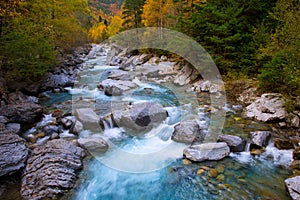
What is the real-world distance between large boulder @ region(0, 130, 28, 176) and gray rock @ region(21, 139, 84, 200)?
0.21 metres

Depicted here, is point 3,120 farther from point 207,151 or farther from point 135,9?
point 135,9

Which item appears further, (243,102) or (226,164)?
(243,102)

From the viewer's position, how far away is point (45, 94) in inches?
464

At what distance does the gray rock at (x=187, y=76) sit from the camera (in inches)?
537

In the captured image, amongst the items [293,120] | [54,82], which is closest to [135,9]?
[54,82]

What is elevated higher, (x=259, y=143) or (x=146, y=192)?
(x=259, y=143)

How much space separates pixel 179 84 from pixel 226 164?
886 cm

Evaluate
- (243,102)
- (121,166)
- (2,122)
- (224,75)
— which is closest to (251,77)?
(224,75)

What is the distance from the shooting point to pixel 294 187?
422cm

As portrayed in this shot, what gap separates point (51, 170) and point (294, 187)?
216 inches

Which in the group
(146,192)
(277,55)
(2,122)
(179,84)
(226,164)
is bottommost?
(146,192)

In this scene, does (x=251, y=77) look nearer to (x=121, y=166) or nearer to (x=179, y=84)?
(x=179, y=84)

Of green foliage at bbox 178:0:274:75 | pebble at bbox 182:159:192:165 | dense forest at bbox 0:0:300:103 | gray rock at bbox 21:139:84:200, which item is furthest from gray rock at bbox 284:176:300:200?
green foliage at bbox 178:0:274:75

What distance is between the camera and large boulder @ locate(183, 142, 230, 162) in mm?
5609
